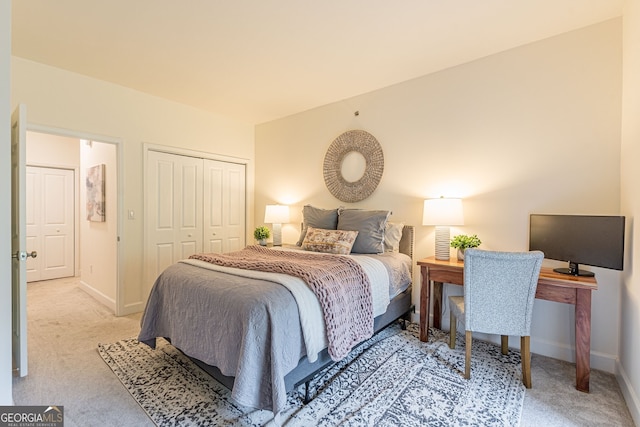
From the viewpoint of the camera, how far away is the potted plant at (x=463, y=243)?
2.65 metres

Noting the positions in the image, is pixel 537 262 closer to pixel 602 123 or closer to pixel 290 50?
pixel 602 123

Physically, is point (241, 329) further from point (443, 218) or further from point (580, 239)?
point (580, 239)

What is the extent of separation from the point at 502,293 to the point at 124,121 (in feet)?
13.7

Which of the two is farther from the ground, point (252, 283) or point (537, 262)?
point (537, 262)

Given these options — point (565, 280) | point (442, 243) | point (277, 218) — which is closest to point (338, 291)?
point (442, 243)

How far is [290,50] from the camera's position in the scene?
8.68ft

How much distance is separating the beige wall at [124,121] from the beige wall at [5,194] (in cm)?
183

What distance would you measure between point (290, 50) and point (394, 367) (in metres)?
2.82

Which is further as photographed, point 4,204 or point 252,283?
point 252,283

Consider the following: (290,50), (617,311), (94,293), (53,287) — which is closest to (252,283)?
(290,50)

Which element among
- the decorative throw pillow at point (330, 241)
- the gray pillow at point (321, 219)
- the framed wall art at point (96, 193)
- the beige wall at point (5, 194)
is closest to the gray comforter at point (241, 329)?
the beige wall at point (5, 194)

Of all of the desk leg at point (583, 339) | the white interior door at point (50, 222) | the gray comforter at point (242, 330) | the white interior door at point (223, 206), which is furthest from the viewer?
the white interior door at point (50, 222)

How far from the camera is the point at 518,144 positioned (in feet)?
8.58

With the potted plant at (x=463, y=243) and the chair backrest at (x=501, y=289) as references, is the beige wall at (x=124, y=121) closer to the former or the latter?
the potted plant at (x=463, y=243)
